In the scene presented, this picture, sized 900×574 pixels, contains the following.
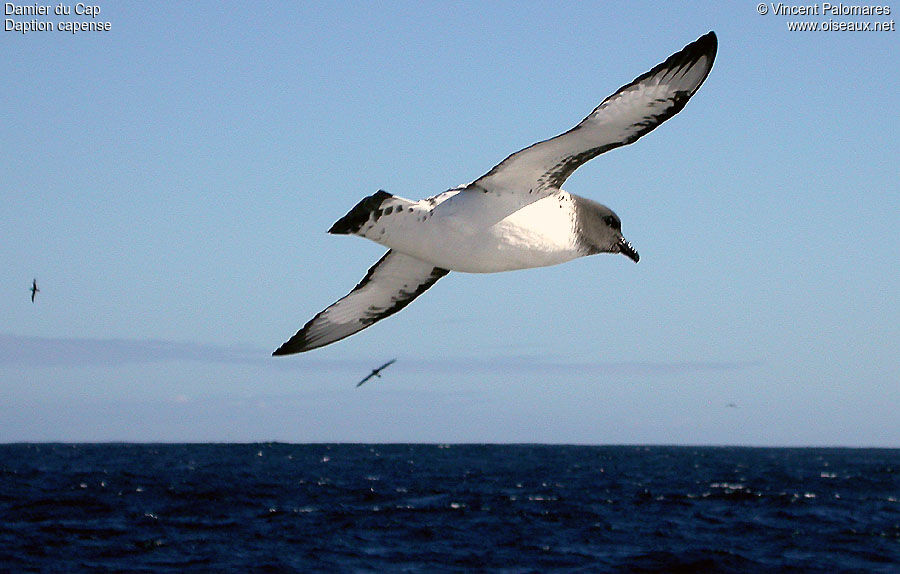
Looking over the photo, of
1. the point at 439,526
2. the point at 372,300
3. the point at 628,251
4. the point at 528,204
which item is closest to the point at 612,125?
the point at 528,204

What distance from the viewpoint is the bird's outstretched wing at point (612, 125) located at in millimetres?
8516

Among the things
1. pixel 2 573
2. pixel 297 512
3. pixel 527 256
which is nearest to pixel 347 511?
pixel 297 512

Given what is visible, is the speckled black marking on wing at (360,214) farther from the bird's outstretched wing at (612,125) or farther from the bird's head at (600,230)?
the bird's head at (600,230)

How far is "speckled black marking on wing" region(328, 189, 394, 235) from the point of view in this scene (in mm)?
8883

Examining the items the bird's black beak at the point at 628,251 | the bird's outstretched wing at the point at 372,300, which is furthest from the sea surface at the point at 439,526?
the bird's black beak at the point at 628,251

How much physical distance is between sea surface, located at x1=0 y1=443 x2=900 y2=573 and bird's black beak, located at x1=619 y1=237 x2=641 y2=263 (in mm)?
21603

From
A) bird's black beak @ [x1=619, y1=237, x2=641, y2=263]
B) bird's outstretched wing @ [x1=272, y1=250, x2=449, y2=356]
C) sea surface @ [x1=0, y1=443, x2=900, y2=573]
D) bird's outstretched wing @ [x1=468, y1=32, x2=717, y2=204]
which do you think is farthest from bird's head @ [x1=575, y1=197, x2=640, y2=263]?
sea surface @ [x1=0, y1=443, x2=900, y2=573]

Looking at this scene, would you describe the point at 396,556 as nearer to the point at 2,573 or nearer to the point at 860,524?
the point at 2,573

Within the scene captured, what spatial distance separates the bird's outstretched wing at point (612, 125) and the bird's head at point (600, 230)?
1015 millimetres

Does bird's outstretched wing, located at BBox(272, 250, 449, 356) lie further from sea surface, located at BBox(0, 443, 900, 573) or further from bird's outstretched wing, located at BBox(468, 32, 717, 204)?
sea surface, located at BBox(0, 443, 900, 573)

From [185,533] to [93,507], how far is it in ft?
35.2

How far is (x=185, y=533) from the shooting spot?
38.9 meters

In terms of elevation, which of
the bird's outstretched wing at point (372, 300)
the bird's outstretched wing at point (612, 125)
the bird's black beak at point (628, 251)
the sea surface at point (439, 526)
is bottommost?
the sea surface at point (439, 526)

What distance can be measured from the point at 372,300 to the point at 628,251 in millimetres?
2843
